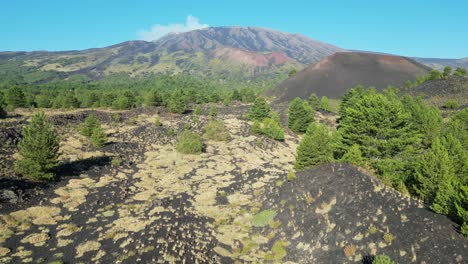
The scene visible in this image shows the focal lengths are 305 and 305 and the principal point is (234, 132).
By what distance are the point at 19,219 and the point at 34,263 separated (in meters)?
6.91

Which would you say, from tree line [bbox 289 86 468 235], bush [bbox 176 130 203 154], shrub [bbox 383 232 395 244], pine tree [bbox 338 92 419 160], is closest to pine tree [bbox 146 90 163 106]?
bush [bbox 176 130 203 154]

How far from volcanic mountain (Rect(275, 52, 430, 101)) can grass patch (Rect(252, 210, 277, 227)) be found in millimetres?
94014

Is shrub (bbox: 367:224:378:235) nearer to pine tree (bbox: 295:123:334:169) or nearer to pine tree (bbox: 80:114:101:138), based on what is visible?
pine tree (bbox: 295:123:334:169)

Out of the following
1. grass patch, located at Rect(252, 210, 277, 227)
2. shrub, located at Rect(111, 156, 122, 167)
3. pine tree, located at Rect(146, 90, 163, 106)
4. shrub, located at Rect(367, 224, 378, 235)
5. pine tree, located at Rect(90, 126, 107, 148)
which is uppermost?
pine tree, located at Rect(146, 90, 163, 106)

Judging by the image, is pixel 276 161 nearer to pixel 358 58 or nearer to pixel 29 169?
pixel 29 169

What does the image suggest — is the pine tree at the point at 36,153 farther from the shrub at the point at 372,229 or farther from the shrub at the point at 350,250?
the shrub at the point at 372,229

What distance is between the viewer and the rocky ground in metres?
19.0

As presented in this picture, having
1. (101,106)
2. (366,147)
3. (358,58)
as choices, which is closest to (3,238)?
(366,147)

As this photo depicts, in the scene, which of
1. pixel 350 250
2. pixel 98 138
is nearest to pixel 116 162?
pixel 98 138

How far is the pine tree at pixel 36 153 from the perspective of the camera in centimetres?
2950

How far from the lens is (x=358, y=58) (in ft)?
496

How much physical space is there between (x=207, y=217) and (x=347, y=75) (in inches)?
4882

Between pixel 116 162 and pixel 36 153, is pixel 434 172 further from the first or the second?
pixel 36 153

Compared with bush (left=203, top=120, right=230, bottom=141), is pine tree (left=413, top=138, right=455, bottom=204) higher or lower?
higher
